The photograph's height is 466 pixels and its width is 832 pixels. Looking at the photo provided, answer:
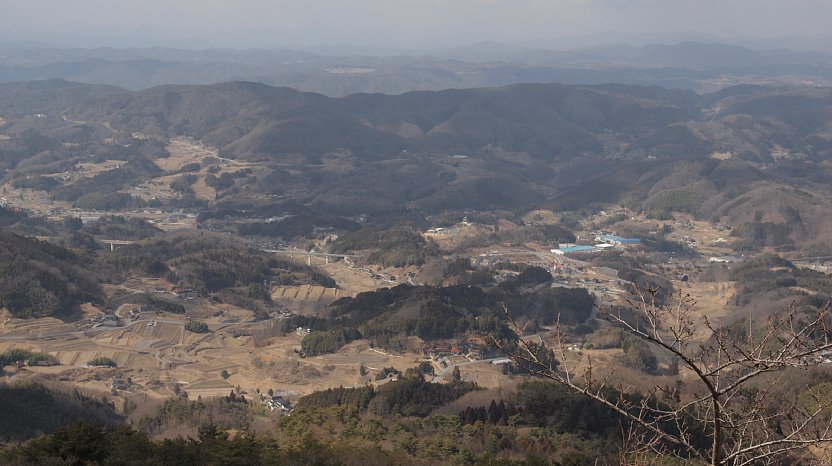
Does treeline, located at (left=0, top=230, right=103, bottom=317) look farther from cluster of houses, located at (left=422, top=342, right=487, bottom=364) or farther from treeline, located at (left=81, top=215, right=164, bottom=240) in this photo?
cluster of houses, located at (left=422, top=342, right=487, bottom=364)

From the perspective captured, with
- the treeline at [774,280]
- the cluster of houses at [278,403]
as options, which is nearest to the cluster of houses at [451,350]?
the cluster of houses at [278,403]

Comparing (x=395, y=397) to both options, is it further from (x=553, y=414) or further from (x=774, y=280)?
(x=774, y=280)

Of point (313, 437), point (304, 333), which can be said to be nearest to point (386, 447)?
point (313, 437)

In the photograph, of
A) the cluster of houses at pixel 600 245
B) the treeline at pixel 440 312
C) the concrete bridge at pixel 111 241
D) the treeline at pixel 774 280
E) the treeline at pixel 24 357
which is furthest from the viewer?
the cluster of houses at pixel 600 245

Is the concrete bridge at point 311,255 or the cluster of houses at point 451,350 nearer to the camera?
the cluster of houses at point 451,350

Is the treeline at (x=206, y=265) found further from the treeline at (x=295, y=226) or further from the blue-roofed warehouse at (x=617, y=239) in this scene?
the blue-roofed warehouse at (x=617, y=239)

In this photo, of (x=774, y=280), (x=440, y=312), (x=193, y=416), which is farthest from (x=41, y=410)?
(x=774, y=280)
